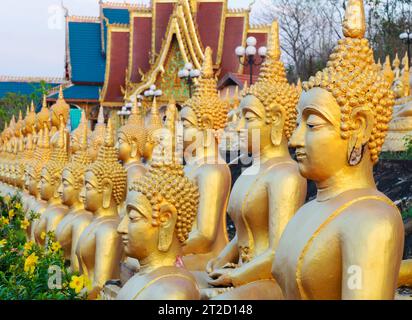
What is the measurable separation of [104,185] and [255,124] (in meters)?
Answer: 1.29

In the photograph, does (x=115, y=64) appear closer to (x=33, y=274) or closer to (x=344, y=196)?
(x=33, y=274)

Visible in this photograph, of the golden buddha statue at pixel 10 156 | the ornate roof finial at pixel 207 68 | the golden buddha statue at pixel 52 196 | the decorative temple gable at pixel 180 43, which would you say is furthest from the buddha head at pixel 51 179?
the decorative temple gable at pixel 180 43

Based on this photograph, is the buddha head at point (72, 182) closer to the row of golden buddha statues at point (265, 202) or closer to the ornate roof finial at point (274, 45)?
the row of golden buddha statues at point (265, 202)

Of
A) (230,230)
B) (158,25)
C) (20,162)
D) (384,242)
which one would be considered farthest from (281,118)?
(158,25)

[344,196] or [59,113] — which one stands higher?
[344,196]

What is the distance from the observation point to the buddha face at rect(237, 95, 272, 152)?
4.29 metres

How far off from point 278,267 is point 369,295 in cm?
42

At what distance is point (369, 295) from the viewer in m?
2.57

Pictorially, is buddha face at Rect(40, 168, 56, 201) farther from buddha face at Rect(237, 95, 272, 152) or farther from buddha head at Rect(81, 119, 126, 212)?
buddha face at Rect(237, 95, 272, 152)

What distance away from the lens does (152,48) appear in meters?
24.9

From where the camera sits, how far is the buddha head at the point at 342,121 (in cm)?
279

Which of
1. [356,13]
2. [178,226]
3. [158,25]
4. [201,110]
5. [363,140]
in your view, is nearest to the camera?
[363,140]

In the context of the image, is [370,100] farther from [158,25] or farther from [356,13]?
[158,25]

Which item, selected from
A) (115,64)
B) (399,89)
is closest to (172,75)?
(115,64)
